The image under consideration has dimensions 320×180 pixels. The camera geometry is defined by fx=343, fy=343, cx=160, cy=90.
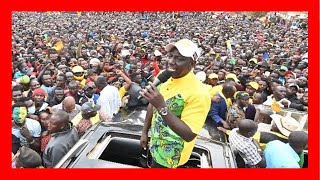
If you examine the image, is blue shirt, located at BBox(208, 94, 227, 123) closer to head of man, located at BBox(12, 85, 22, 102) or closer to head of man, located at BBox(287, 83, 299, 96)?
head of man, located at BBox(287, 83, 299, 96)

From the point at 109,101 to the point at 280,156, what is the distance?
2418 mm

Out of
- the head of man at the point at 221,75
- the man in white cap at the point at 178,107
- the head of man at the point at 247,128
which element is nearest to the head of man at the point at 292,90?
the head of man at the point at 221,75

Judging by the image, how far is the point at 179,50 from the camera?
7.15 ft

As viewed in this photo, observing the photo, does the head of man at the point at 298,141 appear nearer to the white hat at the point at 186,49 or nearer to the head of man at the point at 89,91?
the white hat at the point at 186,49

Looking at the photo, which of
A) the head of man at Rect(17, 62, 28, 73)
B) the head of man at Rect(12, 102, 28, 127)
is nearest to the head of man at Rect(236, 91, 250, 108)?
the head of man at Rect(12, 102, 28, 127)

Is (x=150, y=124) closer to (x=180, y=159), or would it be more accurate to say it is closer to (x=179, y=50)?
(x=180, y=159)

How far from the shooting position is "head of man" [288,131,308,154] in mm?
3137

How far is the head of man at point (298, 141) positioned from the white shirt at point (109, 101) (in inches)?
87.7

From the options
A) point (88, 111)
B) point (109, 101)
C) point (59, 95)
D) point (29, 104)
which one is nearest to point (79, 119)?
point (88, 111)

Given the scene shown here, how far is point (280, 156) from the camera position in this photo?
3078mm

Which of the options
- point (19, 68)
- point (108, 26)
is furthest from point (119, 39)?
point (19, 68)

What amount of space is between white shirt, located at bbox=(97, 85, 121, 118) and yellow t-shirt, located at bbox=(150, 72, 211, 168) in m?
2.11

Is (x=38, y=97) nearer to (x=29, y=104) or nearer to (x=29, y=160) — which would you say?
(x=29, y=104)

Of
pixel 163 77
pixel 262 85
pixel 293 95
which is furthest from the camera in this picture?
pixel 262 85
